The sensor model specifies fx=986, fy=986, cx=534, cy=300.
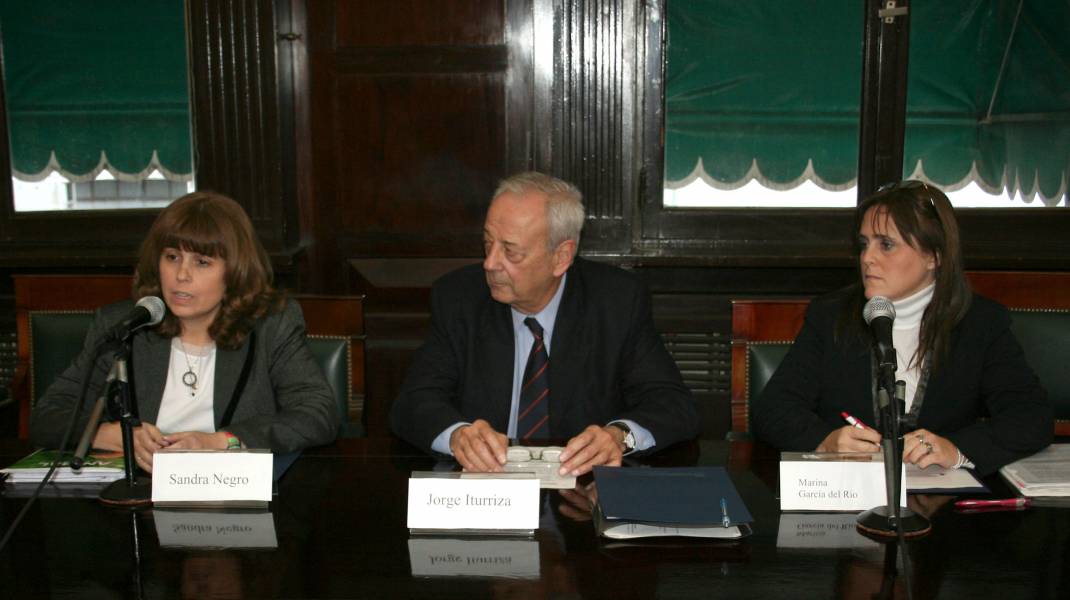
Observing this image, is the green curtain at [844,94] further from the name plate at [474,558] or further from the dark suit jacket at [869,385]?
the name plate at [474,558]

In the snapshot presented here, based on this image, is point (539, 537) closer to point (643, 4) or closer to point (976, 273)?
point (976, 273)

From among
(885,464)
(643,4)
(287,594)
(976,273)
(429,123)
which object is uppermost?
(643,4)

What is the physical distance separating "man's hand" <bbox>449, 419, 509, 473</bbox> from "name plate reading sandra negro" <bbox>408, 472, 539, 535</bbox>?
0.22 meters

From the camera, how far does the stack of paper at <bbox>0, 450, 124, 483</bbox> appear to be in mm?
1872

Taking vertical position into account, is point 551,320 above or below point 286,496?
above

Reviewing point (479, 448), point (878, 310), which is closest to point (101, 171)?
point (479, 448)

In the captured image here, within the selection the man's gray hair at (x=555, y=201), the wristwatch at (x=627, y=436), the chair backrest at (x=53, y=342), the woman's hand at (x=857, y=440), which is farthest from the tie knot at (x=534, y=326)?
the chair backrest at (x=53, y=342)

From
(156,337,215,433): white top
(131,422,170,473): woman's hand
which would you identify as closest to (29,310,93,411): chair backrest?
(156,337,215,433): white top

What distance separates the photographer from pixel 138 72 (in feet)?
12.0

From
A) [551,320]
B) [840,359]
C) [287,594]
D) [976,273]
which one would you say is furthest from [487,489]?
[976,273]

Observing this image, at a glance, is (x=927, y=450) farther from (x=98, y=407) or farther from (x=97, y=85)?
(x=97, y=85)

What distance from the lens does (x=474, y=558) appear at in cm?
150

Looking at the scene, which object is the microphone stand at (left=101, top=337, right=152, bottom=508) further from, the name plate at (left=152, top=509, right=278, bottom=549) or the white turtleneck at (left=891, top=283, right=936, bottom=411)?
the white turtleneck at (left=891, top=283, right=936, bottom=411)

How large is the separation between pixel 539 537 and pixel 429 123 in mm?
2291
